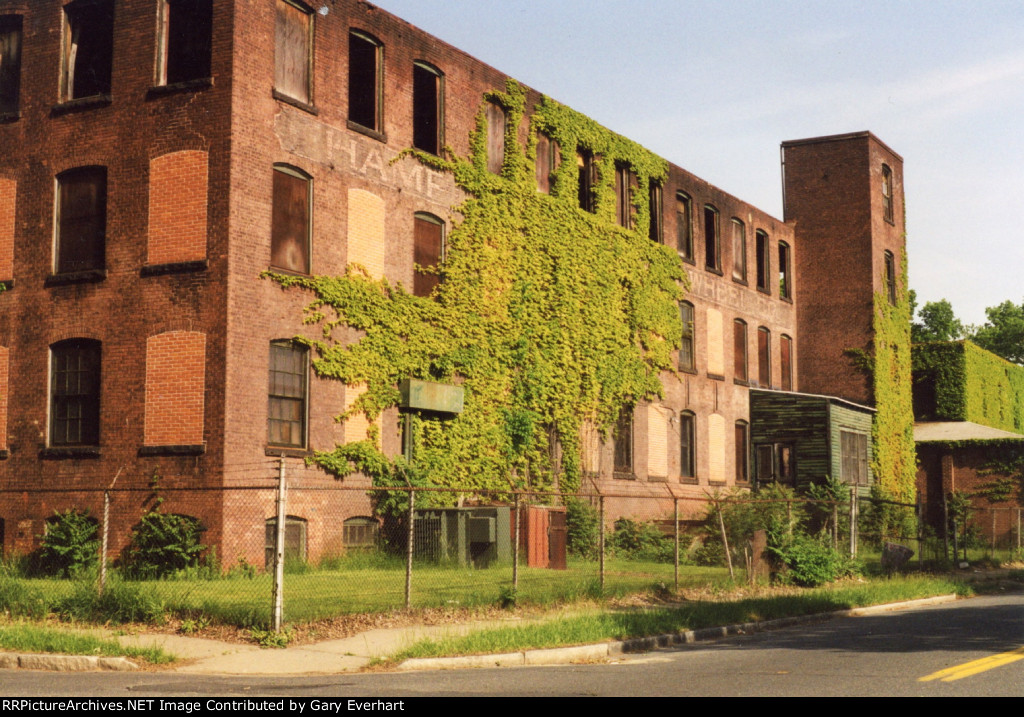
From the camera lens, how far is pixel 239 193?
72.1 feet

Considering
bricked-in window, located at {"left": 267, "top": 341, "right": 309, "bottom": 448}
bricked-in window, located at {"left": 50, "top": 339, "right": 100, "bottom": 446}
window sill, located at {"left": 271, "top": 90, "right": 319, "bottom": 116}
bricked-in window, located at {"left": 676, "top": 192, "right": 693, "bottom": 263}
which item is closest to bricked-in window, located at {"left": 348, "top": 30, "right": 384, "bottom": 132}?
window sill, located at {"left": 271, "top": 90, "right": 319, "bottom": 116}

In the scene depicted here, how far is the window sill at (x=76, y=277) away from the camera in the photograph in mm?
22969

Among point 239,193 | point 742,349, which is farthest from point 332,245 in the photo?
point 742,349

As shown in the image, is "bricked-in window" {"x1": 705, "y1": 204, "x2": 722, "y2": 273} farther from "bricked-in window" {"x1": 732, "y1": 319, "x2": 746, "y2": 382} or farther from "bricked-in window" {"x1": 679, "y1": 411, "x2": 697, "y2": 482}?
"bricked-in window" {"x1": 679, "y1": 411, "x2": 697, "y2": 482}

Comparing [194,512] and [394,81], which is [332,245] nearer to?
[394,81]

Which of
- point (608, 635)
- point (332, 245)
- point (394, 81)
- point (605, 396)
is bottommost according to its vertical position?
point (608, 635)

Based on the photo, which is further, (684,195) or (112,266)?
(684,195)

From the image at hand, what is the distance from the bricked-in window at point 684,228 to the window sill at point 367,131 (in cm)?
1444

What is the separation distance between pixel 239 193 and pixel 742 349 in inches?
923

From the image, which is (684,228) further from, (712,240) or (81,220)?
(81,220)

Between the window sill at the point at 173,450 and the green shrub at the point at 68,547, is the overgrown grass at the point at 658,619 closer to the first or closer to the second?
the window sill at the point at 173,450

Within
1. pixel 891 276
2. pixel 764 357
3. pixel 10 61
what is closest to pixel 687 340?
pixel 764 357

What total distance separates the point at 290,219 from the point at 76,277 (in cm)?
444

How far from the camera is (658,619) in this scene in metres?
16.0
